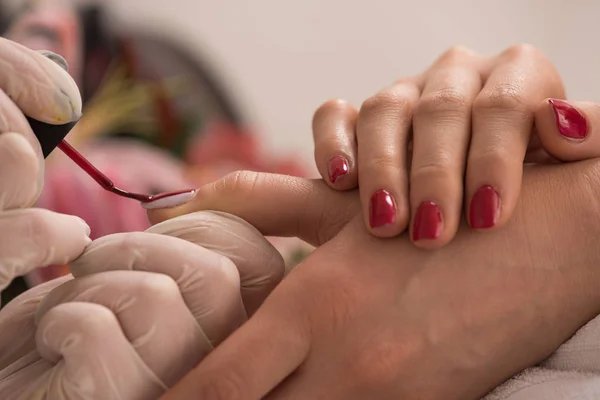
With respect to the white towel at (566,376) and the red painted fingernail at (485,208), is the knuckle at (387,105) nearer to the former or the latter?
the red painted fingernail at (485,208)

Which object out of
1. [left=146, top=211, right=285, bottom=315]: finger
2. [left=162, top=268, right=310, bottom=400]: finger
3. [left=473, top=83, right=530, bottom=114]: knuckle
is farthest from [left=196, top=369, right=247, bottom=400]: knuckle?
[left=473, top=83, right=530, bottom=114]: knuckle

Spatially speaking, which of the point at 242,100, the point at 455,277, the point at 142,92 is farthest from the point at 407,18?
the point at 455,277

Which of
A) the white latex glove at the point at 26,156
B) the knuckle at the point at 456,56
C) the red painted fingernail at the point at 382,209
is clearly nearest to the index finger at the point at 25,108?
the white latex glove at the point at 26,156

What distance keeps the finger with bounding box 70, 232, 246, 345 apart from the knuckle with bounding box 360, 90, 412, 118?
236 millimetres

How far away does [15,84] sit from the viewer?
0.43 metres

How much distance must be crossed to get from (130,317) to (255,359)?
0.31ft

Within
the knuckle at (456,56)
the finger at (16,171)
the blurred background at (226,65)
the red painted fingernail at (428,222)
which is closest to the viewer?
the finger at (16,171)

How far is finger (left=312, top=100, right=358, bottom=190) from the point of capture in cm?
63

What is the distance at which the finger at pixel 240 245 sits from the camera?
53cm

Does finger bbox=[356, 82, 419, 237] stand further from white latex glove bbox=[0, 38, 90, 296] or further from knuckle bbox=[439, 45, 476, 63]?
white latex glove bbox=[0, 38, 90, 296]

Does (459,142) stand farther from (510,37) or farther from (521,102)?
(510,37)

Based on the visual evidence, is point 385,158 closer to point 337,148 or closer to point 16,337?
point 337,148

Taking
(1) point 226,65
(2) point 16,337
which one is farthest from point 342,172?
(1) point 226,65

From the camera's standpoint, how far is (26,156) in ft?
1.37
